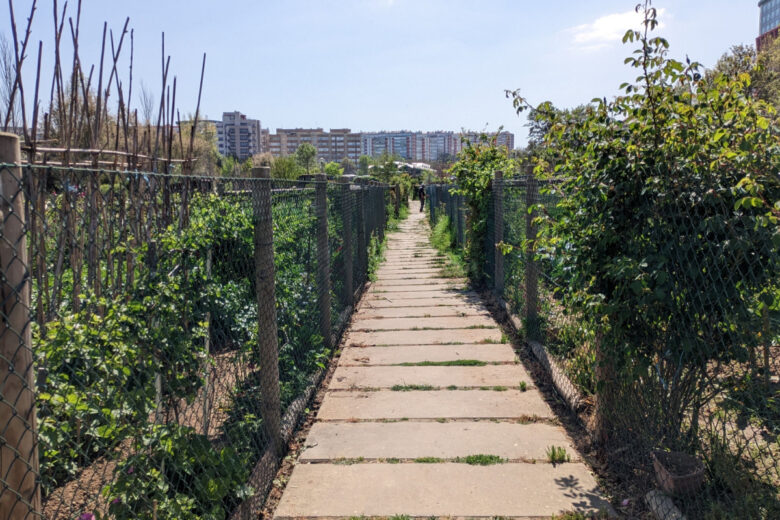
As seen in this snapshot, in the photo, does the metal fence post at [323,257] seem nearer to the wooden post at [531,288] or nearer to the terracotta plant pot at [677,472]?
the wooden post at [531,288]

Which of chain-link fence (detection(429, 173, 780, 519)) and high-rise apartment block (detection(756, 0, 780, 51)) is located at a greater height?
high-rise apartment block (detection(756, 0, 780, 51))

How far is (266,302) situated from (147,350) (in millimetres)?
1169

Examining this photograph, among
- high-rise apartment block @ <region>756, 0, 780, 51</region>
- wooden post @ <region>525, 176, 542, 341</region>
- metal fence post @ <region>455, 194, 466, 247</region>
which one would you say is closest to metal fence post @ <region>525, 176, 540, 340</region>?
wooden post @ <region>525, 176, 542, 341</region>

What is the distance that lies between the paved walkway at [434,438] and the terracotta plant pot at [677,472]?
37 centimetres

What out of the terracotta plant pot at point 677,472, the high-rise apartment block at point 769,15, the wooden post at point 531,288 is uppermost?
the high-rise apartment block at point 769,15

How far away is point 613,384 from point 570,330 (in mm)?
1299

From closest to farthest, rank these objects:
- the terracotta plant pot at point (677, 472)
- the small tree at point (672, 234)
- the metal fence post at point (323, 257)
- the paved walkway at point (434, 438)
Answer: the small tree at point (672, 234), the terracotta plant pot at point (677, 472), the paved walkway at point (434, 438), the metal fence post at point (323, 257)

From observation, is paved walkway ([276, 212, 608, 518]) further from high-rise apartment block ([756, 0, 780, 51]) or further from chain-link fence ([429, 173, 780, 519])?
high-rise apartment block ([756, 0, 780, 51])

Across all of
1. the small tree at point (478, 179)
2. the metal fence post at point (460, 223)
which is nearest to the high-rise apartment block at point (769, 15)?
the metal fence post at point (460, 223)

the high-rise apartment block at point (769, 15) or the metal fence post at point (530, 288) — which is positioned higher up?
the high-rise apartment block at point (769, 15)

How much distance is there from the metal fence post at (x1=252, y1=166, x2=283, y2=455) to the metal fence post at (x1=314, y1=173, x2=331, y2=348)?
67.0 inches

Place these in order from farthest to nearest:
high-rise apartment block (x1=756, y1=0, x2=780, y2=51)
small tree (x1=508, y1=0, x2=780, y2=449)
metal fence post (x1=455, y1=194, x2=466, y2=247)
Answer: high-rise apartment block (x1=756, y1=0, x2=780, y2=51) < metal fence post (x1=455, y1=194, x2=466, y2=247) < small tree (x1=508, y1=0, x2=780, y2=449)

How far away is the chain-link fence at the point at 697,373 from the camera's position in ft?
7.48

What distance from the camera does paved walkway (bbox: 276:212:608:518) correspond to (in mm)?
2910
